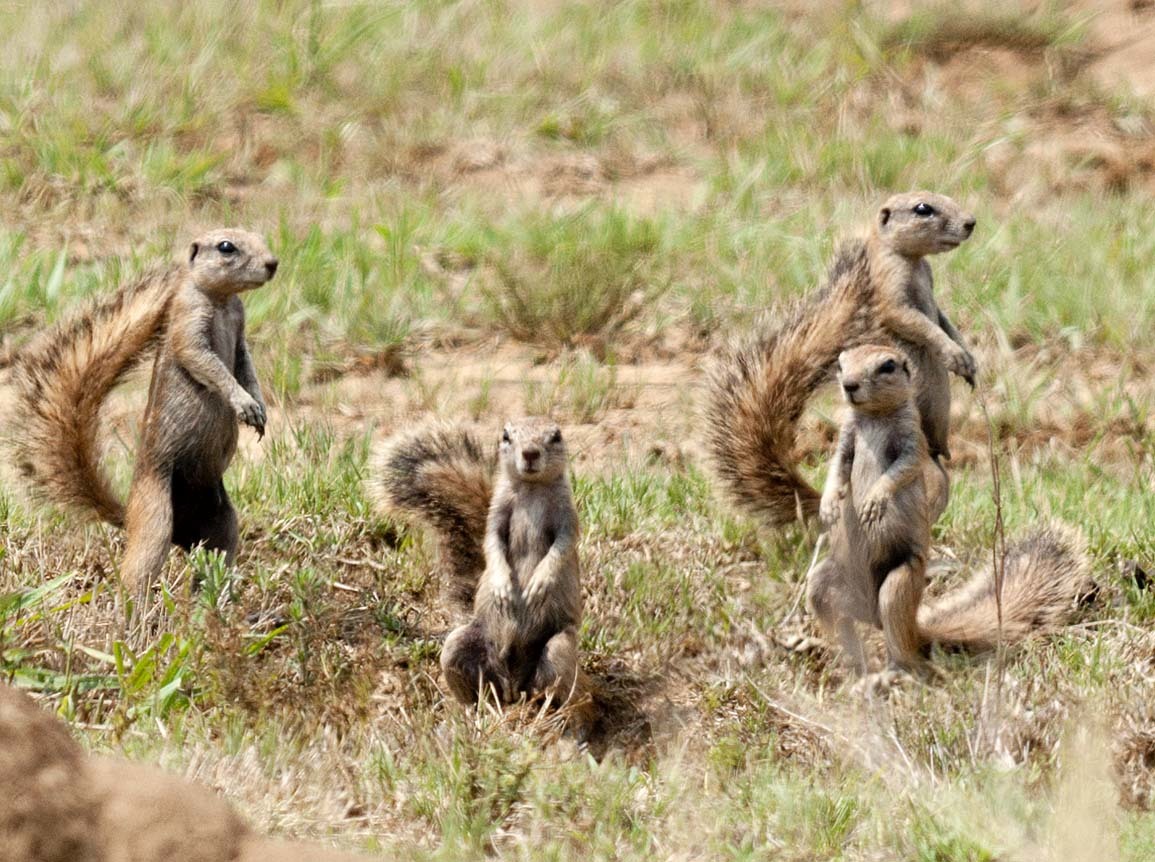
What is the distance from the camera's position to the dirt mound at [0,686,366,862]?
2.38m

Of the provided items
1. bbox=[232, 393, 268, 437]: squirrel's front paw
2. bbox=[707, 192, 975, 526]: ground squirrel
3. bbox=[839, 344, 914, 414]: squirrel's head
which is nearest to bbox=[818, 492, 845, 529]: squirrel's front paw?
bbox=[839, 344, 914, 414]: squirrel's head

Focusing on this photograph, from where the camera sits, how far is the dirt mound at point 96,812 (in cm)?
238

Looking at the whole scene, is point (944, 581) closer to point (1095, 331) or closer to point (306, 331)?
point (1095, 331)

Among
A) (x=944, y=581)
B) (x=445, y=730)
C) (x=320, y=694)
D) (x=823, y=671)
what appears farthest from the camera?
(x=944, y=581)

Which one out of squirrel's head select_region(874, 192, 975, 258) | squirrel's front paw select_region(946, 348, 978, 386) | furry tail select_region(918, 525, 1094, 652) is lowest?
furry tail select_region(918, 525, 1094, 652)

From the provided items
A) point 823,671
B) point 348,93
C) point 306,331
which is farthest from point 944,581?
point 348,93

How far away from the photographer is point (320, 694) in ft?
17.3

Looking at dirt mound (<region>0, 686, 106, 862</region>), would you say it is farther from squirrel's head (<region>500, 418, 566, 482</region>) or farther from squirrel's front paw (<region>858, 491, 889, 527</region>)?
squirrel's front paw (<region>858, 491, 889, 527</region>)

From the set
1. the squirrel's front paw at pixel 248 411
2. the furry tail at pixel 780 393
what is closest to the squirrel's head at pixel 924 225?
the furry tail at pixel 780 393

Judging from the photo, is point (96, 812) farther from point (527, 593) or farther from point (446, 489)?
point (446, 489)

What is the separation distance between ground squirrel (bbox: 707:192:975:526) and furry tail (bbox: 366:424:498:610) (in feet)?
3.20

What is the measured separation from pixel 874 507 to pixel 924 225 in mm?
1085

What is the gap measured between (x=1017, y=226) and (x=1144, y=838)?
20.2 feet

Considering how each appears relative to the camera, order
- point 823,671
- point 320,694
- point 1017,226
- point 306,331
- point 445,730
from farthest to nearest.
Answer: point 1017,226 < point 306,331 < point 823,671 < point 320,694 < point 445,730
